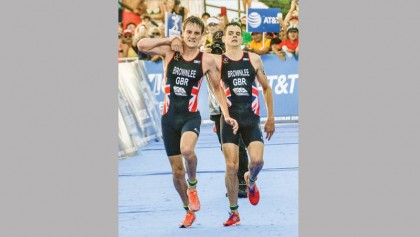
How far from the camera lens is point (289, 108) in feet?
41.6

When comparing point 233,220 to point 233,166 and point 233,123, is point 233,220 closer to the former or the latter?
point 233,166

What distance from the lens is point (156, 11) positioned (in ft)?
44.2

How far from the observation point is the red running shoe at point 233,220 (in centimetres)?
1138

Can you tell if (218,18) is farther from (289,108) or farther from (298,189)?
(298,189)

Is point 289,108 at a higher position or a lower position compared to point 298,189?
higher

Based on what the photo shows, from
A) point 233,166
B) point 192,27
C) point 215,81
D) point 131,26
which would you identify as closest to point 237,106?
point 215,81

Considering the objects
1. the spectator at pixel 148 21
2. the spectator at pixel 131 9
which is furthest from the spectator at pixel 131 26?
the spectator at pixel 148 21

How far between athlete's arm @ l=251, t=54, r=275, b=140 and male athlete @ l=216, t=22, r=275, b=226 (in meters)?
0.05

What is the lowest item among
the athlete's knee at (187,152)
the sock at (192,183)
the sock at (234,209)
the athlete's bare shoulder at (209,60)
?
the sock at (234,209)

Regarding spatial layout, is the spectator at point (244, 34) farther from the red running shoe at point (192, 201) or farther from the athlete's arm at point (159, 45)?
the red running shoe at point (192, 201)

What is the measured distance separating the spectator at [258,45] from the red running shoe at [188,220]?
2.38 meters

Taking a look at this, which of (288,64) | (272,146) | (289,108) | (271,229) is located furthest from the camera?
(288,64)

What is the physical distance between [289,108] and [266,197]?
4.88 ft

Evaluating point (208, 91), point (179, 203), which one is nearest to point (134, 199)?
point (179, 203)
